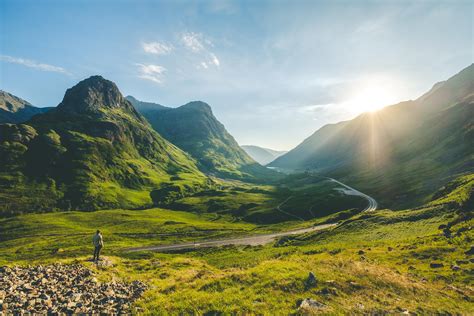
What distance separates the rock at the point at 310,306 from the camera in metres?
16.3

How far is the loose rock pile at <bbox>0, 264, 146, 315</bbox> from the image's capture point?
54.8 ft

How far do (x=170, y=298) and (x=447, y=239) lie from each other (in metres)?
38.7

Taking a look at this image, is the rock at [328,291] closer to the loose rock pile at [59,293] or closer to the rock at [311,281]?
the rock at [311,281]

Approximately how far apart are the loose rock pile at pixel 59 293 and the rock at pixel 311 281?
13.4 metres

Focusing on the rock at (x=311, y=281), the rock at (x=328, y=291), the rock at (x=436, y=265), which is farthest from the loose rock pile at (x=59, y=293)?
the rock at (x=436, y=265)

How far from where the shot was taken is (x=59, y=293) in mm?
18922

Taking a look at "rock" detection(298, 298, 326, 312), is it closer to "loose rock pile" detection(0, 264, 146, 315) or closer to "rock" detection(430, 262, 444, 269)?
"loose rock pile" detection(0, 264, 146, 315)

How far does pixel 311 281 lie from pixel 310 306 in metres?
3.89

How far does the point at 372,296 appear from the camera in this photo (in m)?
19.0

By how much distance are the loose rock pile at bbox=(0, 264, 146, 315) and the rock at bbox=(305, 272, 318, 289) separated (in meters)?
13.4

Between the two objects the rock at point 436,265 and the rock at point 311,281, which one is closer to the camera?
the rock at point 311,281

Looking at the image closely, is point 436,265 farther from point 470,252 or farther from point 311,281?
point 311,281

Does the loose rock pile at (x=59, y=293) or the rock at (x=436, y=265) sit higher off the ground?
the loose rock pile at (x=59, y=293)

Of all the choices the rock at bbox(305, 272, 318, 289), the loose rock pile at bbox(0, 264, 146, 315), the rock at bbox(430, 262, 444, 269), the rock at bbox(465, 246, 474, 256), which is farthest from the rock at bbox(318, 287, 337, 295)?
the rock at bbox(465, 246, 474, 256)
